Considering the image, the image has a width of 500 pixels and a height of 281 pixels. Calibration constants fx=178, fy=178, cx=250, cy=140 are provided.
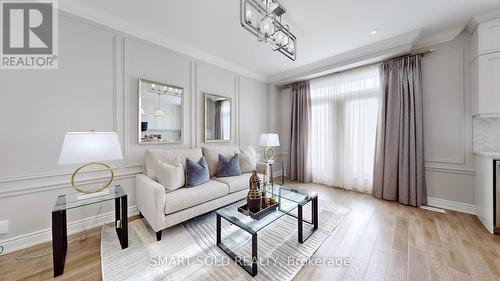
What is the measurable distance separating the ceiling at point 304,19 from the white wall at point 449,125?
16.5 inches

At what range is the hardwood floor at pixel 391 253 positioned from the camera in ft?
4.66

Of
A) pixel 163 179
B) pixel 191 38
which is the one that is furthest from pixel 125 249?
pixel 191 38

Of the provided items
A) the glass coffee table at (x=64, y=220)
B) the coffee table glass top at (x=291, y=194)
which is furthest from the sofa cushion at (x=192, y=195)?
the coffee table glass top at (x=291, y=194)

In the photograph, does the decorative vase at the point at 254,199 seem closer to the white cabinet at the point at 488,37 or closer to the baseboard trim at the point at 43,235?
the baseboard trim at the point at 43,235

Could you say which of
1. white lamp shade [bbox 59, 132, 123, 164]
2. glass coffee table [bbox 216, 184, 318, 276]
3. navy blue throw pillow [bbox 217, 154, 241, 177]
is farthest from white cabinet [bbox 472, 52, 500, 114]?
white lamp shade [bbox 59, 132, 123, 164]

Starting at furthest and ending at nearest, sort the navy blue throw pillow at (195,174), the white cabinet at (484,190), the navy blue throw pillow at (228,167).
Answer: the navy blue throw pillow at (228,167)
the navy blue throw pillow at (195,174)
the white cabinet at (484,190)

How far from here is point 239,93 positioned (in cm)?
389

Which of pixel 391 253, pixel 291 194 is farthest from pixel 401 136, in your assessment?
pixel 291 194

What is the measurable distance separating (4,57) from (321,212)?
397 cm

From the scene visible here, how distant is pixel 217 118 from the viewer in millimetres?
3482

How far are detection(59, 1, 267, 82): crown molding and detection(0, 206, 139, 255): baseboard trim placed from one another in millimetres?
2374

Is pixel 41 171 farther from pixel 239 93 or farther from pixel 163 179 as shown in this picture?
pixel 239 93

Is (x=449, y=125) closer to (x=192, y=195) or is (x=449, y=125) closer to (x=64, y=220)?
(x=192, y=195)

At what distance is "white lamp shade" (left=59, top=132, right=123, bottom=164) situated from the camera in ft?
4.97
